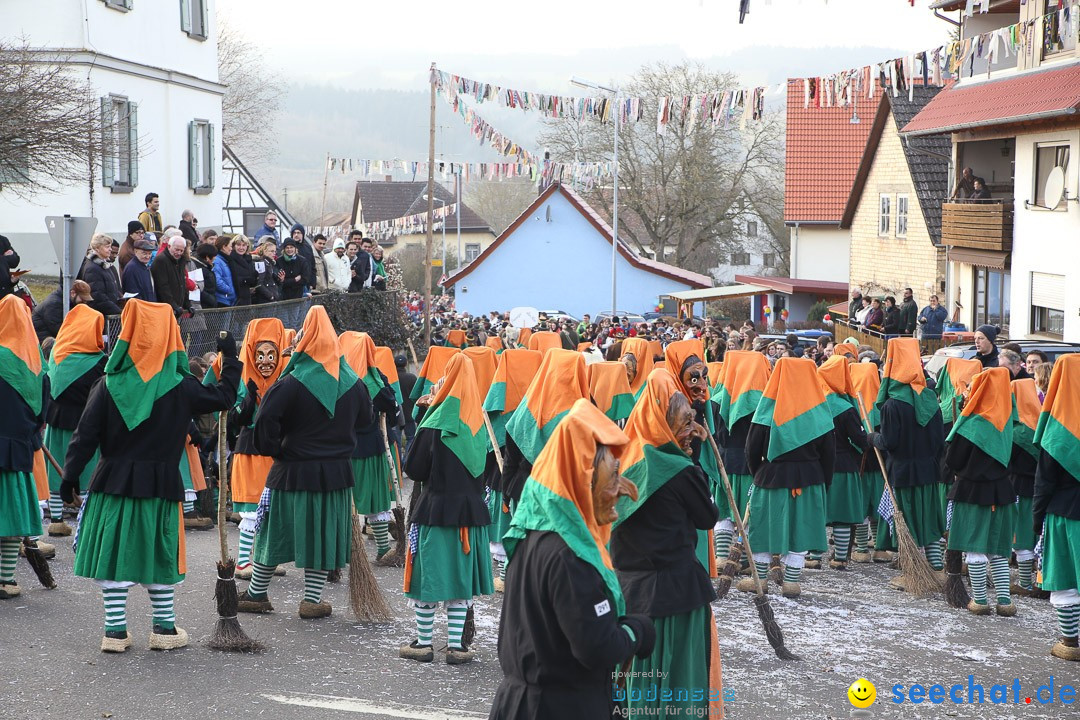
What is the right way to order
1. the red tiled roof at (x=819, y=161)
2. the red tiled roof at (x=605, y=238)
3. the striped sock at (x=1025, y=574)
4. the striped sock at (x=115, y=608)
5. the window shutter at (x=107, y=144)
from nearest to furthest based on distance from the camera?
the striped sock at (x=115, y=608) < the striped sock at (x=1025, y=574) < the window shutter at (x=107, y=144) < the red tiled roof at (x=819, y=161) < the red tiled roof at (x=605, y=238)

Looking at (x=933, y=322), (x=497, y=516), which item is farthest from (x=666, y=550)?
(x=933, y=322)

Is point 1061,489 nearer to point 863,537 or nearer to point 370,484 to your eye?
point 863,537

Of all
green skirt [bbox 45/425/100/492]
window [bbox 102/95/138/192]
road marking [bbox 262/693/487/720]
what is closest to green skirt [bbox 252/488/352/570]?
road marking [bbox 262/693/487/720]

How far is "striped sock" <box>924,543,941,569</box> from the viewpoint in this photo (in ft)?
35.0

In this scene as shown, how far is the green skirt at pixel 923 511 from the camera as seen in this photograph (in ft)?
34.1

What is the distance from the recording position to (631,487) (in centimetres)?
421

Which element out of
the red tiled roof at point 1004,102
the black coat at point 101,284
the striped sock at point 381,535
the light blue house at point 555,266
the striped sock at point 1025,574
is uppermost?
the red tiled roof at point 1004,102

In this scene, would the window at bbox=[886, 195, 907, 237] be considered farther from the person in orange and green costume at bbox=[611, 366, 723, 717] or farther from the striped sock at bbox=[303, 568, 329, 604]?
the person in orange and green costume at bbox=[611, 366, 723, 717]

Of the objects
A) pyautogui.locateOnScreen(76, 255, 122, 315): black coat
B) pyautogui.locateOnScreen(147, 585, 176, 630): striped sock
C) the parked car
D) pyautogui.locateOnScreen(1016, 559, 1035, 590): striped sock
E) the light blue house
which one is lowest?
pyautogui.locateOnScreen(1016, 559, 1035, 590): striped sock

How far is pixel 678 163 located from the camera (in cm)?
6319

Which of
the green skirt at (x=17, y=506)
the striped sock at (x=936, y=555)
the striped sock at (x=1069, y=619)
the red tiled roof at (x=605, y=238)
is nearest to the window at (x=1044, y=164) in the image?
the striped sock at (x=936, y=555)

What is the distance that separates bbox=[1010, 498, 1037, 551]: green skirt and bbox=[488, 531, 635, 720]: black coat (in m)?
6.40

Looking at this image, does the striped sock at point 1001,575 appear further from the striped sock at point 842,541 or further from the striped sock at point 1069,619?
the striped sock at point 842,541

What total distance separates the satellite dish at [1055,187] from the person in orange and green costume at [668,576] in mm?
20049
